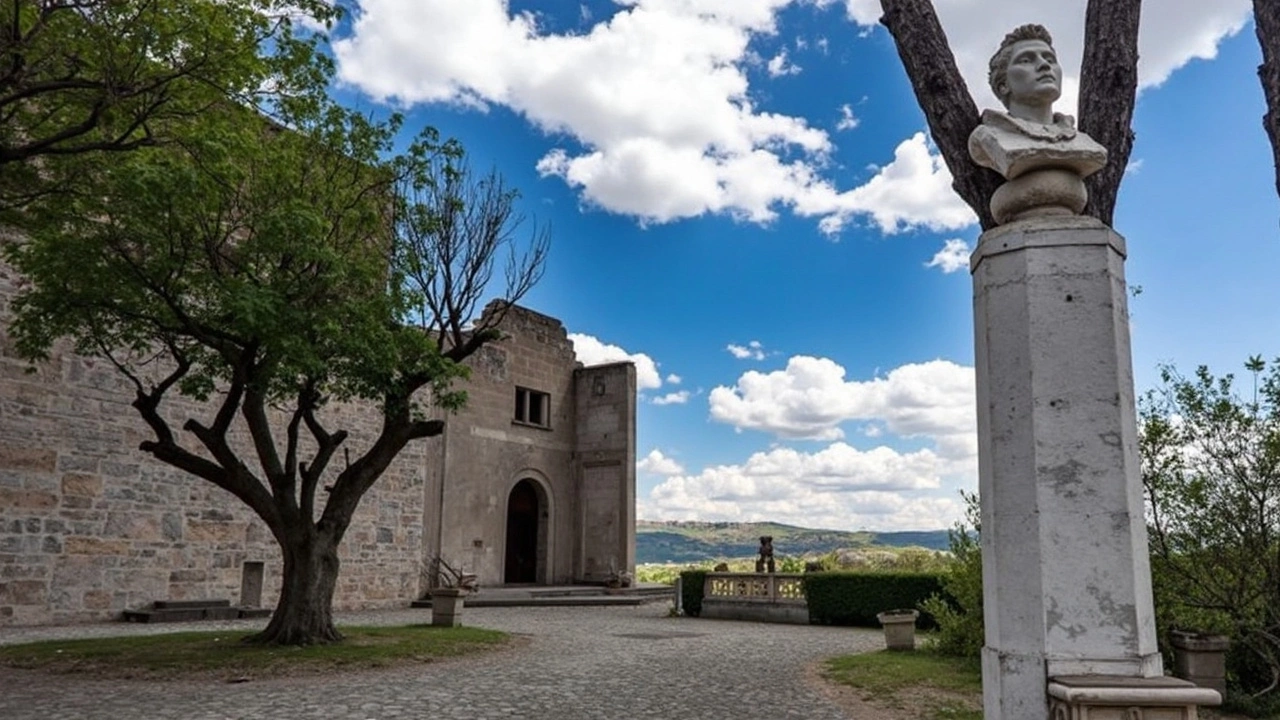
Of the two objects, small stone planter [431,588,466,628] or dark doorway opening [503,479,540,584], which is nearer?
small stone planter [431,588,466,628]

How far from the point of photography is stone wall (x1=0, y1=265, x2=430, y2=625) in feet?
39.0

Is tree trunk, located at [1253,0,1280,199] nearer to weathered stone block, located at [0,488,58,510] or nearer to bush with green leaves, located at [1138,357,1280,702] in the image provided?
bush with green leaves, located at [1138,357,1280,702]

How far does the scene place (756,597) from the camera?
16859mm

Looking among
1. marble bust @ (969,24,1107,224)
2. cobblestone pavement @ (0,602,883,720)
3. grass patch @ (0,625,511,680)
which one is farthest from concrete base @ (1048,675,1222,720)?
grass patch @ (0,625,511,680)

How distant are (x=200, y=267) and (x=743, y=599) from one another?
1175 cm

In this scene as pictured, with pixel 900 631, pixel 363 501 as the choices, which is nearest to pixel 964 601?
pixel 900 631

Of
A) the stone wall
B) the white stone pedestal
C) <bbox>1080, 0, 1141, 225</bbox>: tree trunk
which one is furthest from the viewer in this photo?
the stone wall

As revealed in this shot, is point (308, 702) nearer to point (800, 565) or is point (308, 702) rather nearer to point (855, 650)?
point (855, 650)

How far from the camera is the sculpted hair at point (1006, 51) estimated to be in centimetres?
402

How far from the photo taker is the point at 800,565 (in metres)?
22.2

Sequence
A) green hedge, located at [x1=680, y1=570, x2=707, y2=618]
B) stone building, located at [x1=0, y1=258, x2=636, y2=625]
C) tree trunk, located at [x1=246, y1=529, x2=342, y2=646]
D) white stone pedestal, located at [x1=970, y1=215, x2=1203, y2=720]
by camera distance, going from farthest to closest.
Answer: green hedge, located at [x1=680, y1=570, x2=707, y2=618] < stone building, located at [x1=0, y1=258, x2=636, y2=625] < tree trunk, located at [x1=246, y1=529, x2=342, y2=646] < white stone pedestal, located at [x1=970, y1=215, x2=1203, y2=720]

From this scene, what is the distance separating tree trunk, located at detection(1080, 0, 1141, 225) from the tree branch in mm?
708

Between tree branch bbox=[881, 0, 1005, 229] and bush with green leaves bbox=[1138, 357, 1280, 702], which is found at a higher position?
tree branch bbox=[881, 0, 1005, 229]

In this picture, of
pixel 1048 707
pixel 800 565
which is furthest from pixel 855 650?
pixel 800 565
